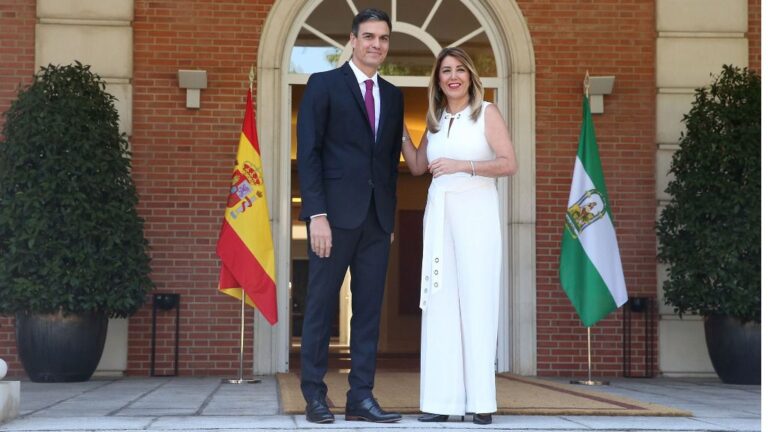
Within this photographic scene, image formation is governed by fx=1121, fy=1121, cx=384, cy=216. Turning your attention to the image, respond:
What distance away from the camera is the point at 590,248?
740 cm

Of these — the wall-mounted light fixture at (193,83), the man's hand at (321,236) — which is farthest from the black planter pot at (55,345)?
the man's hand at (321,236)

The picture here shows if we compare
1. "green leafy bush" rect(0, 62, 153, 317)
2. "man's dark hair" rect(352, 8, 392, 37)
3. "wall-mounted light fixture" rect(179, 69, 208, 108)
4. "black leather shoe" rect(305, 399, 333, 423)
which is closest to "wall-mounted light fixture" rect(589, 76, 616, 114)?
"wall-mounted light fixture" rect(179, 69, 208, 108)

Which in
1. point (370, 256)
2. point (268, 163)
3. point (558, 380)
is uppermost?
point (268, 163)

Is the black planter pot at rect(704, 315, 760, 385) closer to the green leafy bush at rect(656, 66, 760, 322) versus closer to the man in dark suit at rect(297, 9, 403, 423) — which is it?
the green leafy bush at rect(656, 66, 760, 322)

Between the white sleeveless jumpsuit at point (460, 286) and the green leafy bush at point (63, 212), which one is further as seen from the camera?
the green leafy bush at point (63, 212)

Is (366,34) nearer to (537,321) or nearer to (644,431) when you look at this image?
(644,431)

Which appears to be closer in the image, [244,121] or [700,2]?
[244,121]

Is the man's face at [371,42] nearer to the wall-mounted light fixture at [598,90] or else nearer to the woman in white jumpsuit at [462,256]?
the woman in white jumpsuit at [462,256]

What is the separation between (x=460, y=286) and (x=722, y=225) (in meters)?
3.51

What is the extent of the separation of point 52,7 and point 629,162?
418 centimetres

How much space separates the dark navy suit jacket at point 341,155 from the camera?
4219 mm

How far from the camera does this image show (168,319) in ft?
25.3

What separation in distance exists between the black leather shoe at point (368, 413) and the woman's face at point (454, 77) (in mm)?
1237

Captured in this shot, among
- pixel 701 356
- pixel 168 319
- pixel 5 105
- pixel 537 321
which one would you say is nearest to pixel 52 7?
pixel 5 105
